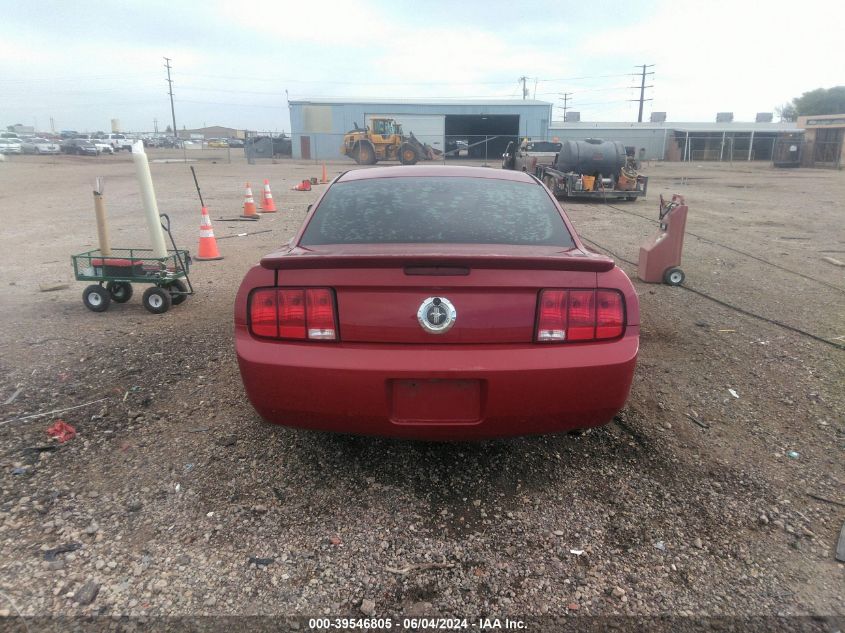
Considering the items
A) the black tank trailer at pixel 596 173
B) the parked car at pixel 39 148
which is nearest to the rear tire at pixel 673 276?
the black tank trailer at pixel 596 173

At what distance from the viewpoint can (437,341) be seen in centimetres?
246

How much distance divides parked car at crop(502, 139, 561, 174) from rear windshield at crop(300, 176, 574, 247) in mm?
16403

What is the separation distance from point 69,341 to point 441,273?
3.87m

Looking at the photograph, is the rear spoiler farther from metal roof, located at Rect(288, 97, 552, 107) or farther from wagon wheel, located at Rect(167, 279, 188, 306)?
metal roof, located at Rect(288, 97, 552, 107)

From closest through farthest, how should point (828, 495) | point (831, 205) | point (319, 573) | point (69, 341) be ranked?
point (319, 573), point (828, 495), point (69, 341), point (831, 205)

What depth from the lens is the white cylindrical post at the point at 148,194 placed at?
526 centimetres

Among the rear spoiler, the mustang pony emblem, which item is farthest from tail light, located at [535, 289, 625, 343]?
the mustang pony emblem

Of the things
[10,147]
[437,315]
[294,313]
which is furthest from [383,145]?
[10,147]

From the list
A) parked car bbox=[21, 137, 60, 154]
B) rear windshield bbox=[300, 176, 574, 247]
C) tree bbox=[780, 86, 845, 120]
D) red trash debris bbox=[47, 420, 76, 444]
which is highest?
tree bbox=[780, 86, 845, 120]

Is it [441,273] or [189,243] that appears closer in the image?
[441,273]

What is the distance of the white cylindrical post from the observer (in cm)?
526

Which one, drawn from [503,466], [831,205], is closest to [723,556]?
[503,466]

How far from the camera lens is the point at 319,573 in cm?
229

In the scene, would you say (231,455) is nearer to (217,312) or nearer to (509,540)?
(509,540)
